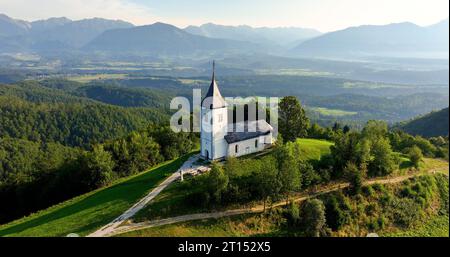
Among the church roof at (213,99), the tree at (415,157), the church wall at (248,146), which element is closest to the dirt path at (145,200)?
the church wall at (248,146)

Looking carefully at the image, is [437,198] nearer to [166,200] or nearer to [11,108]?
[166,200]

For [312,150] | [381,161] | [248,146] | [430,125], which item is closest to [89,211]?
[248,146]

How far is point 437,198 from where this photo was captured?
51.4 m

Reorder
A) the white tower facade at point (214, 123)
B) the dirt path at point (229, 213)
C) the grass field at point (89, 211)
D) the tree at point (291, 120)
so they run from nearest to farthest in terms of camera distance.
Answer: the dirt path at point (229, 213)
the grass field at point (89, 211)
the white tower facade at point (214, 123)
the tree at point (291, 120)

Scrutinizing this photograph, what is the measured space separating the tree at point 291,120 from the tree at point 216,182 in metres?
19.3

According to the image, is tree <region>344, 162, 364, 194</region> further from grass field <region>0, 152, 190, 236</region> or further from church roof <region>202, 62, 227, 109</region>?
grass field <region>0, 152, 190, 236</region>

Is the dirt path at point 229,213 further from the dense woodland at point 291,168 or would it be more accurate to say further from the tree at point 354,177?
the tree at point 354,177

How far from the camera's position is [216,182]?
1622 inches

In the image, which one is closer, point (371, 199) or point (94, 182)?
point (371, 199)

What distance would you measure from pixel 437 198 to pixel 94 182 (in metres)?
56.2

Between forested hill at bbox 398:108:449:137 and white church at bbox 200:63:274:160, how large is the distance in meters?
102

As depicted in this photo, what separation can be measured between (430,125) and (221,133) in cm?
11878

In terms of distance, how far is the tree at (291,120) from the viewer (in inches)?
2235
